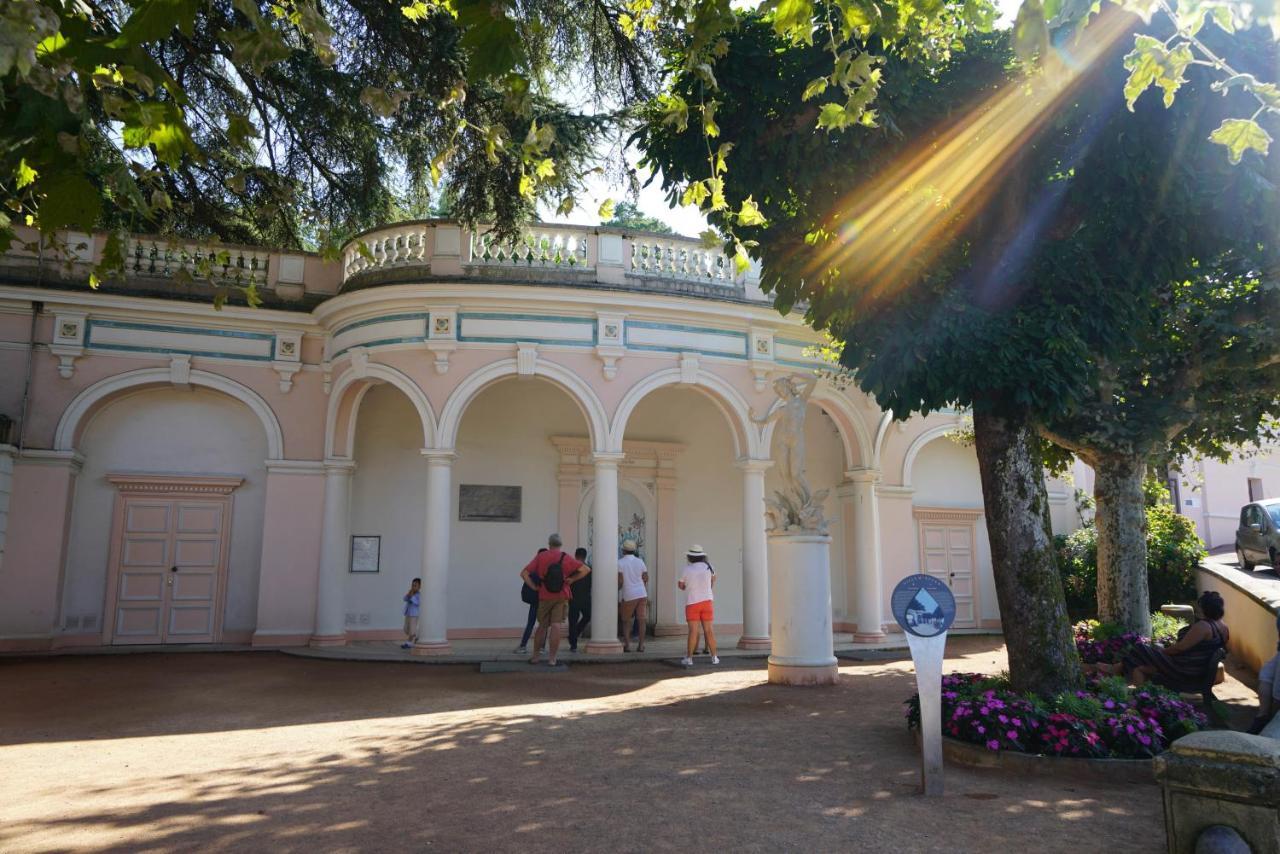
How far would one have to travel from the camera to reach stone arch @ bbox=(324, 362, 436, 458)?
43.1 feet

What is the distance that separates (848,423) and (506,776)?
10.8 meters

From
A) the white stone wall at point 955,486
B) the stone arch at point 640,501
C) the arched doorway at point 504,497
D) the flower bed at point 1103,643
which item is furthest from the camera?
the white stone wall at point 955,486

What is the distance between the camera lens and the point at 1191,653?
7.80 m

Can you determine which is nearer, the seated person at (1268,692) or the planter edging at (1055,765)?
the planter edging at (1055,765)

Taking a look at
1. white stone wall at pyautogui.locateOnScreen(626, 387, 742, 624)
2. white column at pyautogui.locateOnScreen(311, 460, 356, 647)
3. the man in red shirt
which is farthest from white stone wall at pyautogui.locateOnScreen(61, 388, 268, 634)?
white stone wall at pyautogui.locateOnScreen(626, 387, 742, 624)

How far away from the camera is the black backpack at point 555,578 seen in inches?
434

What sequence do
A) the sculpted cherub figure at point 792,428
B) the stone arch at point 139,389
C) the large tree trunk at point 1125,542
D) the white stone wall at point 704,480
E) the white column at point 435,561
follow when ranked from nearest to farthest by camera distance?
the sculpted cherub figure at point 792,428 < the large tree trunk at point 1125,542 < the white column at point 435,561 < the stone arch at point 139,389 < the white stone wall at point 704,480

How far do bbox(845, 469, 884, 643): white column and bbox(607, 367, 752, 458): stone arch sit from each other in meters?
2.51

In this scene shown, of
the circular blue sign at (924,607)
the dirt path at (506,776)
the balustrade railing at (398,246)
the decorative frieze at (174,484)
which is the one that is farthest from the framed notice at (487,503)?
the circular blue sign at (924,607)

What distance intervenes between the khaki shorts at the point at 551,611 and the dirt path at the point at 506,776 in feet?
5.36

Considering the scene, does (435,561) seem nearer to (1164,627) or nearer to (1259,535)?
(1164,627)

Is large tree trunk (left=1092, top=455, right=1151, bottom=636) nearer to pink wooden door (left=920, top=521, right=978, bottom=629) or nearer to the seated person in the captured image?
the seated person

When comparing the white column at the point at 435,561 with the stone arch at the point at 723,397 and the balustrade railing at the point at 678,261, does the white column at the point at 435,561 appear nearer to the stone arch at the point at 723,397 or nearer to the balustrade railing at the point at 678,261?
the stone arch at the point at 723,397

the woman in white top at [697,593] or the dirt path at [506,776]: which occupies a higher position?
the woman in white top at [697,593]
